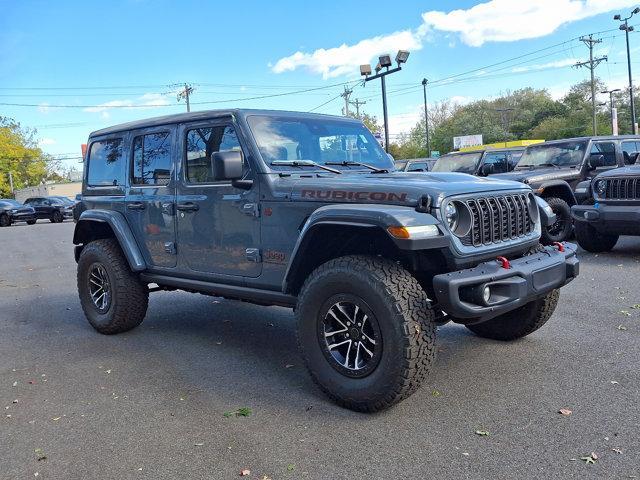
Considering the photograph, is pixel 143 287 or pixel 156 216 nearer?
pixel 156 216

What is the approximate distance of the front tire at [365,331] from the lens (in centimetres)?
341

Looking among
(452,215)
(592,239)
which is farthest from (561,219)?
(452,215)

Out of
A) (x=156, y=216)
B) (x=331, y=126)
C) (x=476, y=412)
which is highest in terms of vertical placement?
(x=331, y=126)

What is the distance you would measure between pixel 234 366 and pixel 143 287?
1.58 metres

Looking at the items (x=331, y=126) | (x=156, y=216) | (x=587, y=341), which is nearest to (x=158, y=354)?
(x=156, y=216)

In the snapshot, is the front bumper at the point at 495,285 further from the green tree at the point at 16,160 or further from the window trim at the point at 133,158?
the green tree at the point at 16,160

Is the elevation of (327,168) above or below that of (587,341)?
above

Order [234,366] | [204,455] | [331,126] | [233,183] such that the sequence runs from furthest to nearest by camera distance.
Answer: [331,126] < [234,366] < [233,183] < [204,455]

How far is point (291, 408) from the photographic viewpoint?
381 centimetres

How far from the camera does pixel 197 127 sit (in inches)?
193

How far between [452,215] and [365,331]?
0.91m

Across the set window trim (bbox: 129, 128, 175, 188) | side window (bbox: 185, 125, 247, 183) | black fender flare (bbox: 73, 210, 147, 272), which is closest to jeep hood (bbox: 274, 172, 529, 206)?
side window (bbox: 185, 125, 247, 183)

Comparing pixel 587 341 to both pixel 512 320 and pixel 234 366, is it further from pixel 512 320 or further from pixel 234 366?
pixel 234 366

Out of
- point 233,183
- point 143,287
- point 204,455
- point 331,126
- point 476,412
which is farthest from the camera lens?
point 143,287
